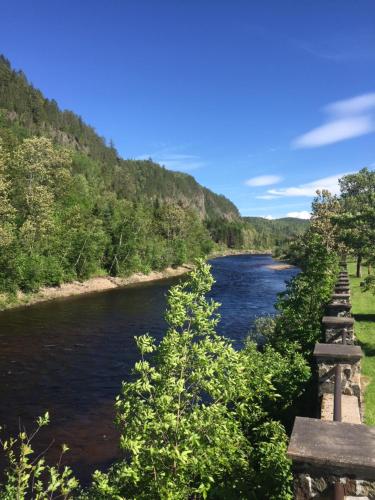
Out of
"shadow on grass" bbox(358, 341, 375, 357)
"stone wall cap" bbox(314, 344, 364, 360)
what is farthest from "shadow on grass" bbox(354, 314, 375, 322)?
"stone wall cap" bbox(314, 344, 364, 360)

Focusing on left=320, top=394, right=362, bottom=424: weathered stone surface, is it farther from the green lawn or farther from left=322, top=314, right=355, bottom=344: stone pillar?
the green lawn

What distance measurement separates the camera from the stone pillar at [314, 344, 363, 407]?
7.59 meters

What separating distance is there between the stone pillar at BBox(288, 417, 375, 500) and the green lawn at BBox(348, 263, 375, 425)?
7.93 metres

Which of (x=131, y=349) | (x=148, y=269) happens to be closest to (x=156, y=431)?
(x=131, y=349)

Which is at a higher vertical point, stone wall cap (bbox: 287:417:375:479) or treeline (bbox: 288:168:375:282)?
treeline (bbox: 288:168:375:282)

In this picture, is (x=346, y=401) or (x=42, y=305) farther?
(x=42, y=305)

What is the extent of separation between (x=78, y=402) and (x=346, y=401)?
633 inches

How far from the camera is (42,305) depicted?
47.0 meters

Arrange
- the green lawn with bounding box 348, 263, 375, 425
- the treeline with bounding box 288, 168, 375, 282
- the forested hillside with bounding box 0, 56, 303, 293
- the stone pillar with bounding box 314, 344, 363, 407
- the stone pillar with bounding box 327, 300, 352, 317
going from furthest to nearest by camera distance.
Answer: the forested hillside with bounding box 0, 56, 303, 293, the treeline with bounding box 288, 168, 375, 282, the stone pillar with bounding box 327, 300, 352, 317, the green lawn with bounding box 348, 263, 375, 425, the stone pillar with bounding box 314, 344, 363, 407

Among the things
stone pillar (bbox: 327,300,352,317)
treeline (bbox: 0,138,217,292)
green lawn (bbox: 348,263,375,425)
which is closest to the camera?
green lawn (bbox: 348,263,375,425)

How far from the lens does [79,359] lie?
28016 millimetres

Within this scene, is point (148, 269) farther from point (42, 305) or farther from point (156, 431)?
point (156, 431)

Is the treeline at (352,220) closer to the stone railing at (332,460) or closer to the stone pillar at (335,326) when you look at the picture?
the stone pillar at (335,326)

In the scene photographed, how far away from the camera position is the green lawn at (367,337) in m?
12.6
